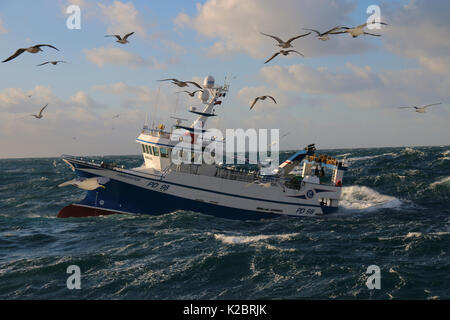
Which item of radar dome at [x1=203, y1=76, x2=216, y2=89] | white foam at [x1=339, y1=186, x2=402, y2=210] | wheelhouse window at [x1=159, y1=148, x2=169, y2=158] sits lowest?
white foam at [x1=339, y1=186, x2=402, y2=210]

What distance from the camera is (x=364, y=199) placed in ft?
106

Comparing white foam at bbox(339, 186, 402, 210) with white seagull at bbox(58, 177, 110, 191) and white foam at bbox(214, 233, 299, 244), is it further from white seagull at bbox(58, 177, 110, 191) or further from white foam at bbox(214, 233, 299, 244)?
white seagull at bbox(58, 177, 110, 191)

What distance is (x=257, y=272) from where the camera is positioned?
12.9m

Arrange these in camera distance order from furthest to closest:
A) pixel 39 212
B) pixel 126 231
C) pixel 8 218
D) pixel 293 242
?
pixel 39 212, pixel 8 218, pixel 126 231, pixel 293 242

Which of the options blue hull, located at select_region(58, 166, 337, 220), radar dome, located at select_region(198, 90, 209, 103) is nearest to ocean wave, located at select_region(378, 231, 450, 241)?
blue hull, located at select_region(58, 166, 337, 220)

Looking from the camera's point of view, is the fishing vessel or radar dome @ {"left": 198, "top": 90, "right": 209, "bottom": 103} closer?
the fishing vessel

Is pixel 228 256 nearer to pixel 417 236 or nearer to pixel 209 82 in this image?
pixel 417 236

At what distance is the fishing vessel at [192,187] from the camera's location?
22.9 metres

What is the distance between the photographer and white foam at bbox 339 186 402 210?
28297mm

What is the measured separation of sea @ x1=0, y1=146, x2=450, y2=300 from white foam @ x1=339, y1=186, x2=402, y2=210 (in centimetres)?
189

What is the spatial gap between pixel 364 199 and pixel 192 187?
58.4ft
